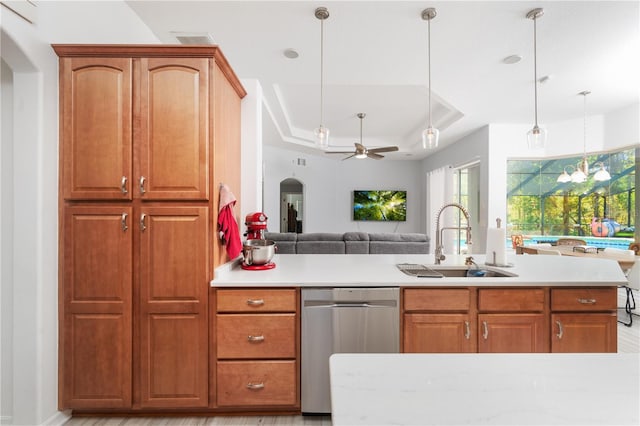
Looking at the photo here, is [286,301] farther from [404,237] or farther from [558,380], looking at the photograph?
[404,237]

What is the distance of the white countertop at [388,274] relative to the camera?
5.72 feet

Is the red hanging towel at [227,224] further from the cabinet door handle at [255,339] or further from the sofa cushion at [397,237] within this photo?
the sofa cushion at [397,237]

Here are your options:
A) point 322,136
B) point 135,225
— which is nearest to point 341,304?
point 135,225

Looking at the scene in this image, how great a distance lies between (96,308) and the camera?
1755 mm

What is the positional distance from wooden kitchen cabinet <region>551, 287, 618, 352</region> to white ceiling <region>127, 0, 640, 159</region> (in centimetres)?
205

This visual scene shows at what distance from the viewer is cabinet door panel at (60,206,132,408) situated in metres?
1.74

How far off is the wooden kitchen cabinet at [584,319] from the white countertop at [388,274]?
8 centimetres

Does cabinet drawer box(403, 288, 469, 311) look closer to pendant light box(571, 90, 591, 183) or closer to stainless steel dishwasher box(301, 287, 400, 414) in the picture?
stainless steel dishwasher box(301, 287, 400, 414)

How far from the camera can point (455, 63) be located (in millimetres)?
2959

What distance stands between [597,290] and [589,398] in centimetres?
166

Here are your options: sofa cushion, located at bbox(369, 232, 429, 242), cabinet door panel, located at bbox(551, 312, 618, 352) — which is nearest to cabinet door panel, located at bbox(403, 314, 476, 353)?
cabinet door panel, located at bbox(551, 312, 618, 352)

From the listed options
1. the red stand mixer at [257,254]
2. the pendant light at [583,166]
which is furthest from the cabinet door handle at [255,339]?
the pendant light at [583,166]

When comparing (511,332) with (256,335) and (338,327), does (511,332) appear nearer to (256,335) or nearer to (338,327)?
(338,327)

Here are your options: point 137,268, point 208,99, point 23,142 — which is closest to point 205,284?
point 137,268
